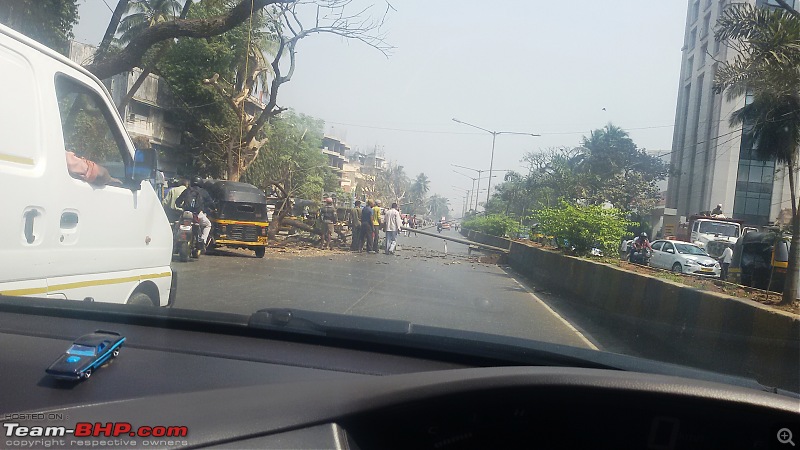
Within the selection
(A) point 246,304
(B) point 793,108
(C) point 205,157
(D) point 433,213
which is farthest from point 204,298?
(D) point 433,213

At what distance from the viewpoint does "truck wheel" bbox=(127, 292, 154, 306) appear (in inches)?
200

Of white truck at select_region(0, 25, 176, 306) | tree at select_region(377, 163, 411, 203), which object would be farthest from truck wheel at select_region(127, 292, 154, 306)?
tree at select_region(377, 163, 411, 203)

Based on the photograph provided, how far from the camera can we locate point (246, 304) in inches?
335

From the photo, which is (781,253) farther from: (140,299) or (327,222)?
(140,299)

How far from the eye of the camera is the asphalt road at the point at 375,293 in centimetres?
860

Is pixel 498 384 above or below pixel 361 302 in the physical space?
above

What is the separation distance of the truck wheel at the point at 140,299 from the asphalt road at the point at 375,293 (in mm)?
2322

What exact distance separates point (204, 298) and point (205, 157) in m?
31.9

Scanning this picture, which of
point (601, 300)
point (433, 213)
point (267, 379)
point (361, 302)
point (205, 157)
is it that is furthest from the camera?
point (433, 213)

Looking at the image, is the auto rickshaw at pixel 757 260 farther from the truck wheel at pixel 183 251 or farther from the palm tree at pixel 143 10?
the palm tree at pixel 143 10

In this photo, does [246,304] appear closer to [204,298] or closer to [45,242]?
[204,298]

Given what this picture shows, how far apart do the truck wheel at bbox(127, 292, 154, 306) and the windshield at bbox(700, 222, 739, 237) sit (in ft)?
104

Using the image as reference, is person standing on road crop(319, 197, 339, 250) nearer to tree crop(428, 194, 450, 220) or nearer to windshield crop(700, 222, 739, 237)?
windshield crop(700, 222, 739, 237)

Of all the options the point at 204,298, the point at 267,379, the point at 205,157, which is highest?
the point at 205,157
